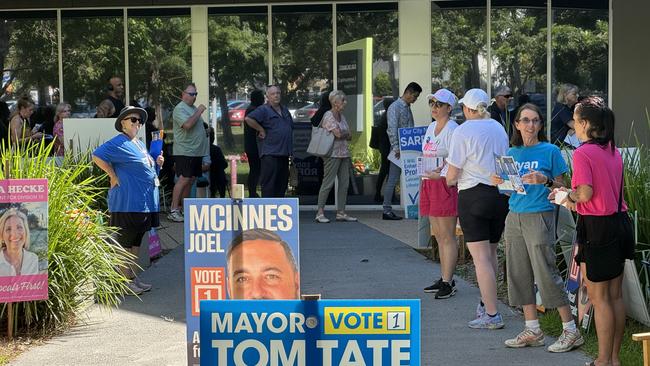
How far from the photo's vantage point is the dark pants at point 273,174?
12.9 meters

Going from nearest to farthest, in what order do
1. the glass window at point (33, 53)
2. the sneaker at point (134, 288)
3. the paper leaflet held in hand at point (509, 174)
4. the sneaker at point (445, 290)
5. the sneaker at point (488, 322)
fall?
the paper leaflet held in hand at point (509, 174), the sneaker at point (488, 322), the sneaker at point (445, 290), the sneaker at point (134, 288), the glass window at point (33, 53)

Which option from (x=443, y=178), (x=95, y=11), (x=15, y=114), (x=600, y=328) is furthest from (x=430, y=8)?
(x=600, y=328)

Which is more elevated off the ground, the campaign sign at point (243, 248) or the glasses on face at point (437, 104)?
the glasses on face at point (437, 104)

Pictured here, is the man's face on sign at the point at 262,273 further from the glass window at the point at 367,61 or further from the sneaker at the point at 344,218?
the glass window at the point at 367,61

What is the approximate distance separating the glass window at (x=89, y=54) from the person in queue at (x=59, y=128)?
0.81 m

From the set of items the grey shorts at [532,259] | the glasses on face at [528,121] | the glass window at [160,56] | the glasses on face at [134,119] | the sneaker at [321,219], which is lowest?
the sneaker at [321,219]

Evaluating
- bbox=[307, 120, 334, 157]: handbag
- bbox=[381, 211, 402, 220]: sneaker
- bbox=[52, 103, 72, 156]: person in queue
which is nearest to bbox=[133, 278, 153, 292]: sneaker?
bbox=[52, 103, 72, 156]: person in queue

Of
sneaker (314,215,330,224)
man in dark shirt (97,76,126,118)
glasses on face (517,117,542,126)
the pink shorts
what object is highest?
man in dark shirt (97,76,126,118)

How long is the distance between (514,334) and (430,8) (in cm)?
838

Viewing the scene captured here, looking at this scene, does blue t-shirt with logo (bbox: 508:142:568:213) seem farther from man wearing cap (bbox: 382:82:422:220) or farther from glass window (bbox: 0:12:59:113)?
glass window (bbox: 0:12:59:113)

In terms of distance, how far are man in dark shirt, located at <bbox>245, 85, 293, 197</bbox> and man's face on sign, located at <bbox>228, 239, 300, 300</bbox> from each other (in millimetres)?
7720

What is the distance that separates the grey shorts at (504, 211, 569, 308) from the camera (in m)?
6.75

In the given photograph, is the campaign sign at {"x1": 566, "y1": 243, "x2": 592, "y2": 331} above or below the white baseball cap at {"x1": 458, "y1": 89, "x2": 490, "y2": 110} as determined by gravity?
below

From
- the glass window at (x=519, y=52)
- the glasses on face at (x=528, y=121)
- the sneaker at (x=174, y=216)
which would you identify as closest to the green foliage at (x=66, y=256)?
the glasses on face at (x=528, y=121)
